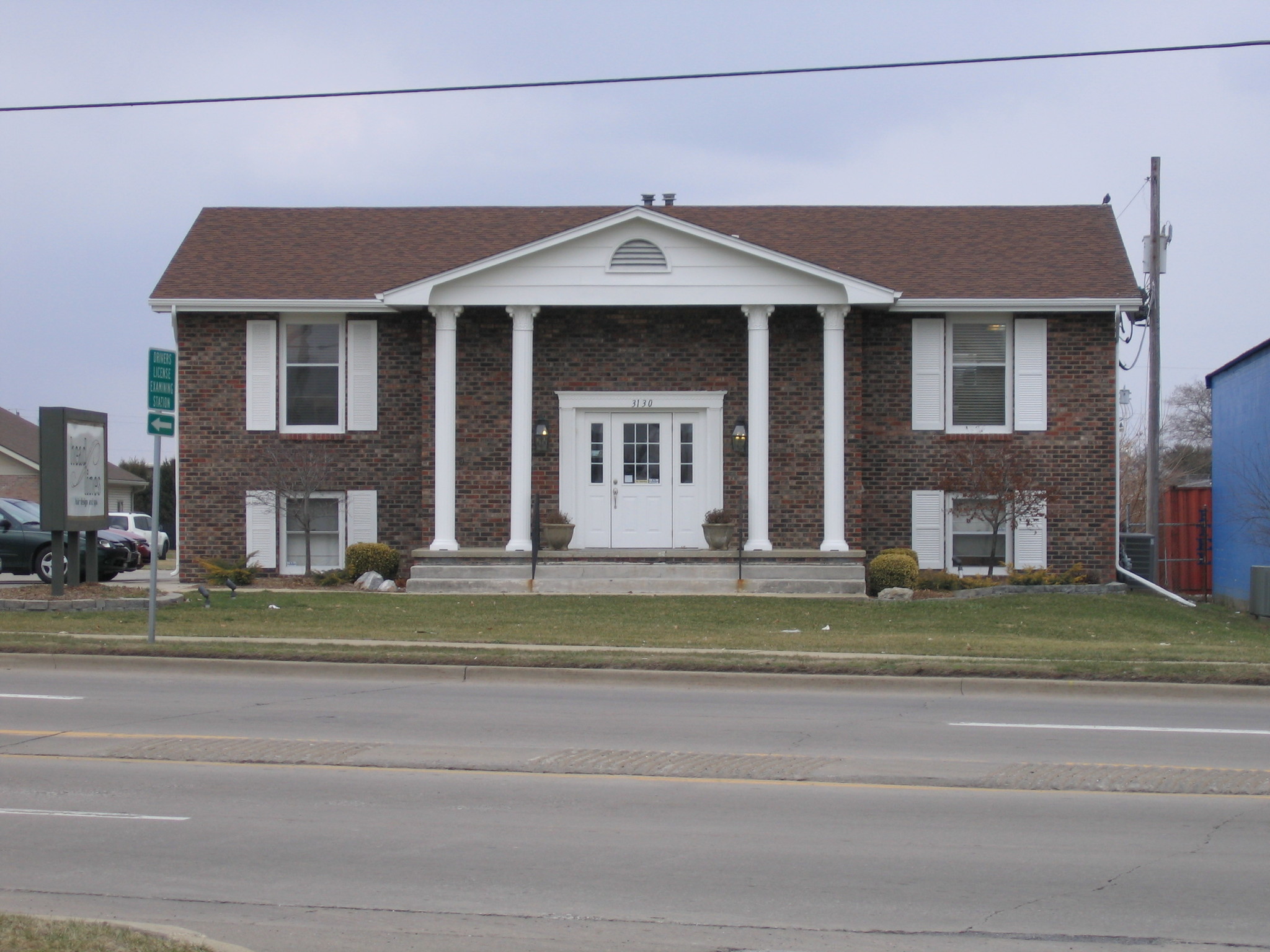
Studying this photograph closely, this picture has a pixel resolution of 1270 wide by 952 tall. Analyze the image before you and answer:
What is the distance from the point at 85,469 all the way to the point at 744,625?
9.83 metres

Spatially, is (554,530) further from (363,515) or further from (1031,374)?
(1031,374)

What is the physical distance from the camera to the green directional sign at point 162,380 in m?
13.8

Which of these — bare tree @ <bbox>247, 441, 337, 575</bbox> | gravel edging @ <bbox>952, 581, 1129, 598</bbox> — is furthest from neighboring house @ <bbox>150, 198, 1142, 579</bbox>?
gravel edging @ <bbox>952, 581, 1129, 598</bbox>

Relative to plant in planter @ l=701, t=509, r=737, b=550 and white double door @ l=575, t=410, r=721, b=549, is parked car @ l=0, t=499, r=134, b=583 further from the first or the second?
plant in planter @ l=701, t=509, r=737, b=550

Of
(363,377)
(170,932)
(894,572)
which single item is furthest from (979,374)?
(170,932)


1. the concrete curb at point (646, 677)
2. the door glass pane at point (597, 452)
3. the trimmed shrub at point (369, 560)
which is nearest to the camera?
the concrete curb at point (646, 677)

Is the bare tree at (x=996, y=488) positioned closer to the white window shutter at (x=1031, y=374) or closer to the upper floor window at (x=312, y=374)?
the white window shutter at (x=1031, y=374)

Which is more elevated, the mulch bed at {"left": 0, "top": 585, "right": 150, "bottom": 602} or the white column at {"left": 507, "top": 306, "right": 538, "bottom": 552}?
the white column at {"left": 507, "top": 306, "right": 538, "bottom": 552}

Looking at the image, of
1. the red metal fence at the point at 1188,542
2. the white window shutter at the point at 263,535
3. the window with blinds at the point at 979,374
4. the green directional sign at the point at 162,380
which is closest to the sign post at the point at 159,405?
the green directional sign at the point at 162,380

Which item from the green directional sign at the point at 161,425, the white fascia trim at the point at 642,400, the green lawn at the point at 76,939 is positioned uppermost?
the white fascia trim at the point at 642,400

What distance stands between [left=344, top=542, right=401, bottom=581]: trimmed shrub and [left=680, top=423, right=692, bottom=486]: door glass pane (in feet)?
17.1

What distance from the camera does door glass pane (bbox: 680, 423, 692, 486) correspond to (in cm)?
2353

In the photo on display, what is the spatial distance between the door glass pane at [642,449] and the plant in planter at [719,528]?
1401 mm

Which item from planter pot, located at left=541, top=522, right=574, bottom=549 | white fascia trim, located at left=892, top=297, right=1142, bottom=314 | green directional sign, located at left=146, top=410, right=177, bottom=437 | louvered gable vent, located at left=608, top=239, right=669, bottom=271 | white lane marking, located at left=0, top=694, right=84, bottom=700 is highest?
louvered gable vent, located at left=608, top=239, right=669, bottom=271
